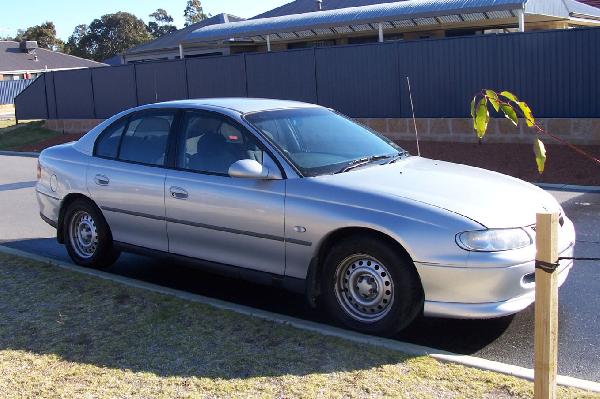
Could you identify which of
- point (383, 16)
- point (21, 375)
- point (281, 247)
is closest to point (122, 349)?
point (21, 375)

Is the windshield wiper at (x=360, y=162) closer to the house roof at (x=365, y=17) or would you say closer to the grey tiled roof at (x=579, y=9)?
the house roof at (x=365, y=17)

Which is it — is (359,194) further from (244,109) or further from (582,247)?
(582,247)

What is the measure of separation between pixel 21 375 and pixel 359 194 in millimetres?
2471

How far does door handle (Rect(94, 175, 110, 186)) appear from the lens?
21.8ft

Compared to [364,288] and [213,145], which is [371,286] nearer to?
[364,288]

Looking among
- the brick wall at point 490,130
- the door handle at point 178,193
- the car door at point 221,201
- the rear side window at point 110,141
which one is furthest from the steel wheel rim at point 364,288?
the brick wall at point 490,130

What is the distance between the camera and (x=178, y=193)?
6008 millimetres

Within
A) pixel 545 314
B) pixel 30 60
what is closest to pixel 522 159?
pixel 545 314

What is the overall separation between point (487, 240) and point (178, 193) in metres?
2.62

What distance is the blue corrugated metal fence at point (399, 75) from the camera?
14703mm

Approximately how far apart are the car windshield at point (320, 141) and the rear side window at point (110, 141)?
157 centimetres

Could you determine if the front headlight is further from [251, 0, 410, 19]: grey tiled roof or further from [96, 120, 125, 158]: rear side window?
[251, 0, 410, 19]: grey tiled roof

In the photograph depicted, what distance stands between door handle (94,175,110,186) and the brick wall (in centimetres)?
978

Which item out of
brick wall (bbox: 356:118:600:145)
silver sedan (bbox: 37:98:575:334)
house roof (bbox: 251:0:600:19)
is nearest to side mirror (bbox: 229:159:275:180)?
silver sedan (bbox: 37:98:575:334)
